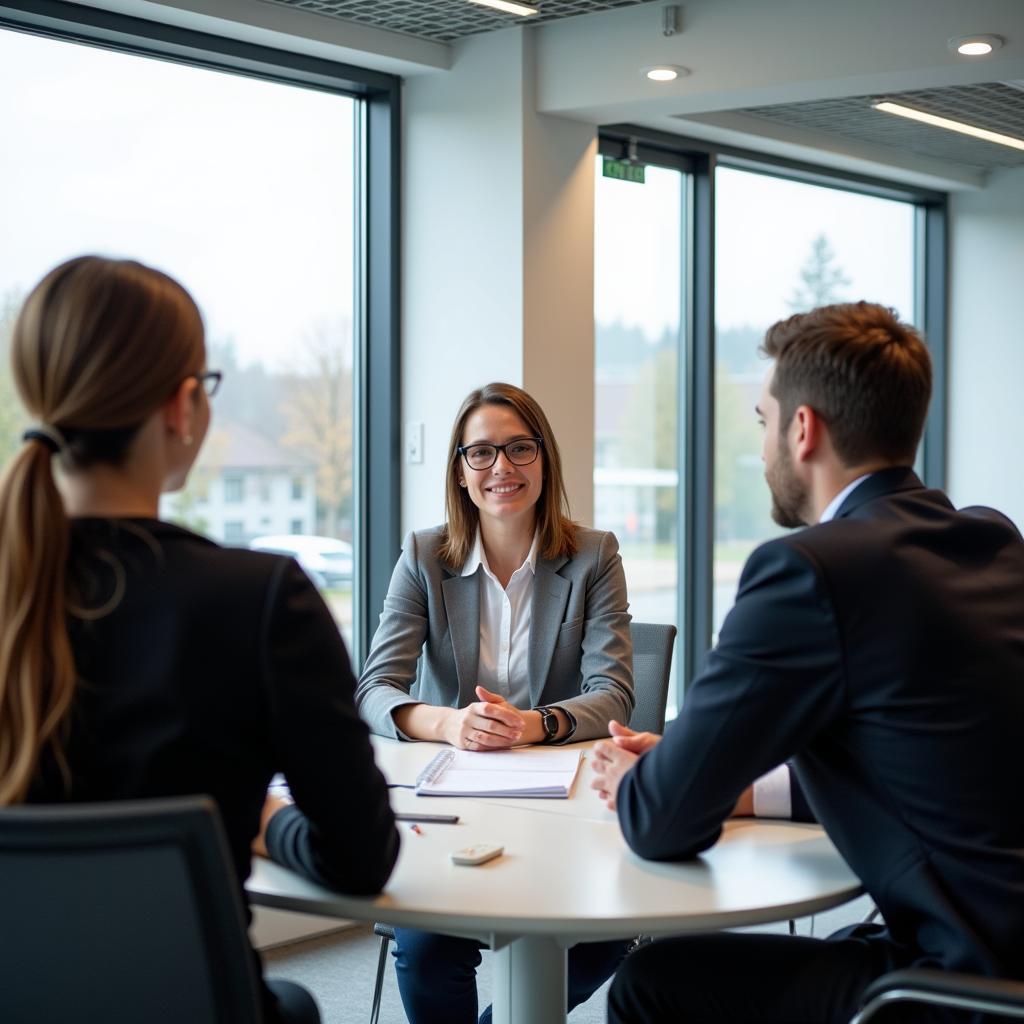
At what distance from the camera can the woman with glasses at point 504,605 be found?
2.72 metres

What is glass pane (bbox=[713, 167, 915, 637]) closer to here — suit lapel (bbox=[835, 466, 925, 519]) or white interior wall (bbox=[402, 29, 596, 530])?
white interior wall (bbox=[402, 29, 596, 530])

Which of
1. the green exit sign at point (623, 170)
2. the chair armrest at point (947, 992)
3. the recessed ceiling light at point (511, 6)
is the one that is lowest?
the chair armrest at point (947, 992)

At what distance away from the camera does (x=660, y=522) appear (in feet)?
17.7

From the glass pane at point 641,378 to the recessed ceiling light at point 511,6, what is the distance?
1.07m

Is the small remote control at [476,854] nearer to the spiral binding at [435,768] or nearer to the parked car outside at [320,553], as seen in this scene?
the spiral binding at [435,768]

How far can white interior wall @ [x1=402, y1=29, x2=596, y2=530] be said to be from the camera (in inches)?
166

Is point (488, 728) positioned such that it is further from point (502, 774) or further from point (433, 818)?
point (433, 818)

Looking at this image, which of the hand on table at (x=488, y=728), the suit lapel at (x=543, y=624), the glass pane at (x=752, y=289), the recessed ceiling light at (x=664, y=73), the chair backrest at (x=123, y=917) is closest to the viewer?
the chair backrest at (x=123, y=917)

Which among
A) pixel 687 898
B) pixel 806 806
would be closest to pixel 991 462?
pixel 806 806

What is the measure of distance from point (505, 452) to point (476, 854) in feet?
4.28

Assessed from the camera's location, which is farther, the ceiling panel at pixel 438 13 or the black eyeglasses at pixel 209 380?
the ceiling panel at pixel 438 13

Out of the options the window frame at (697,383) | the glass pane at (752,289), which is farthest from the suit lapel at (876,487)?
the glass pane at (752,289)

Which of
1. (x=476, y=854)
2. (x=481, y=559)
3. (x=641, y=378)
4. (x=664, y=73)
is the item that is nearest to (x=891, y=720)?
(x=476, y=854)

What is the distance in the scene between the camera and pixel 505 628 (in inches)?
113
